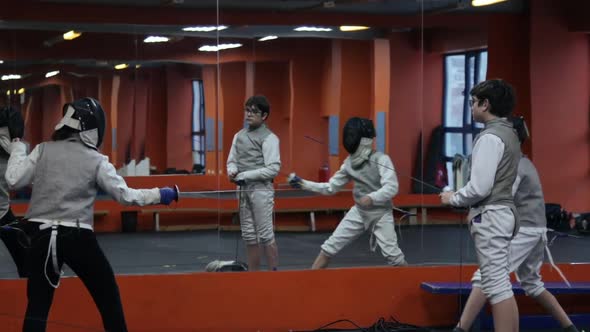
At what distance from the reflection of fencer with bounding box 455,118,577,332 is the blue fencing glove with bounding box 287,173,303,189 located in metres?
1.30

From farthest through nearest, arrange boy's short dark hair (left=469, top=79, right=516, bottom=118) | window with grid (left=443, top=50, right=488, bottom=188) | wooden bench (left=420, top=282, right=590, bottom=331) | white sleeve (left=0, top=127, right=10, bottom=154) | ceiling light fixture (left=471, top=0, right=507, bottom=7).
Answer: ceiling light fixture (left=471, top=0, right=507, bottom=7), window with grid (left=443, top=50, right=488, bottom=188), wooden bench (left=420, top=282, right=590, bottom=331), white sleeve (left=0, top=127, right=10, bottom=154), boy's short dark hair (left=469, top=79, right=516, bottom=118)

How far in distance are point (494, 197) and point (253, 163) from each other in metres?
1.87

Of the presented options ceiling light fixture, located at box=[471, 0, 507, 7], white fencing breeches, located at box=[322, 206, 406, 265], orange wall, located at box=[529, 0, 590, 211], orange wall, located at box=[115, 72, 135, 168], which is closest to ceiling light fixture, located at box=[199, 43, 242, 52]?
orange wall, located at box=[115, 72, 135, 168]

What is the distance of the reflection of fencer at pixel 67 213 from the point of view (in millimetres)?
5266

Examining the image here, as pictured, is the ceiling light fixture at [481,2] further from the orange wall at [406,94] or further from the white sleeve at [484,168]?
the white sleeve at [484,168]

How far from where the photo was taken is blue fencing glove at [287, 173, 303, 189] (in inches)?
271

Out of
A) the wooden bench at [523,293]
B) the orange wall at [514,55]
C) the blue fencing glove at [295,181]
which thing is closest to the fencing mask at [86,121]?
the blue fencing glove at [295,181]

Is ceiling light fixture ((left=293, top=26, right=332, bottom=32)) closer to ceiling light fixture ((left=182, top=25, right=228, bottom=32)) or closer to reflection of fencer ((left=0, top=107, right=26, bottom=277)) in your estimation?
ceiling light fixture ((left=182, top=25, right=228, bottom=32))

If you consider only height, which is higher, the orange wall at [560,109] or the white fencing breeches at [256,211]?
the orange wall at [560,109]

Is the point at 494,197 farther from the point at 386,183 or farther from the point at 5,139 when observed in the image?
the point at 5,139

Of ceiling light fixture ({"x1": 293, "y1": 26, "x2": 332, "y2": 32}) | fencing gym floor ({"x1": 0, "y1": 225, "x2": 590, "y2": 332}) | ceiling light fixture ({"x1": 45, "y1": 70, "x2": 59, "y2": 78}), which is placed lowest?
fencing gym floor ({"x1": 0, "y1": 225, "x2": 590, "y2": 332})

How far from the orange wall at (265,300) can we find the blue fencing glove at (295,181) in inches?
21.0

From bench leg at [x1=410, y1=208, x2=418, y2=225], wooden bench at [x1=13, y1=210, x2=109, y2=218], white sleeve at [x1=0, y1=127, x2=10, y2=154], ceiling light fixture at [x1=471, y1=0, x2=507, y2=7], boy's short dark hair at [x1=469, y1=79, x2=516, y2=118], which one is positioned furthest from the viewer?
ceiling light fixture at [x1=471, y1=0, x2=507, y2=7]

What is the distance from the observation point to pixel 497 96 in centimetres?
557
